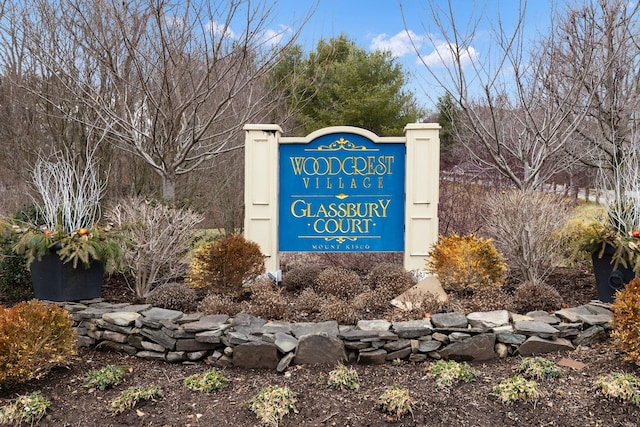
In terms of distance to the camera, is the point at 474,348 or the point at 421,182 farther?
the point at 421,182

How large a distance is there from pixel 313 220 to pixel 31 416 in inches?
126

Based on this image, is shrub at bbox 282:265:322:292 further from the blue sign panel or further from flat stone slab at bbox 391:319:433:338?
flat stone slab at bbox 391:319:433:338

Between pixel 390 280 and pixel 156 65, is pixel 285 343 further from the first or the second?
pixel 156 65

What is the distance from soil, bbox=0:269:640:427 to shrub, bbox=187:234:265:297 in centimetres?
106

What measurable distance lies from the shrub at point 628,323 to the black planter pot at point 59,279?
416 centimetres

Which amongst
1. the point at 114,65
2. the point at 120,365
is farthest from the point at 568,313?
the point at 114,65

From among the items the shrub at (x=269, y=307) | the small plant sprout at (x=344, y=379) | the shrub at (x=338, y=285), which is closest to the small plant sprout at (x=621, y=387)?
the small plant sprout at (x=344, y=379)

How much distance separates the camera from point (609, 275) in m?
4.10

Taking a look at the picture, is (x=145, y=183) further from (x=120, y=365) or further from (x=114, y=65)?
(x=120, y=365)

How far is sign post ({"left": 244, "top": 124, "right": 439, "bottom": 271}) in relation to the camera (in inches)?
205

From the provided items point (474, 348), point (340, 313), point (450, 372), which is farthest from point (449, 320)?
point (340, 313)

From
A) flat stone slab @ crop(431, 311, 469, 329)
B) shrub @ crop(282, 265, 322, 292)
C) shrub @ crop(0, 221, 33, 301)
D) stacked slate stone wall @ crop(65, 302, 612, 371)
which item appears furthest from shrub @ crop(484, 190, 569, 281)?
shrub @ crop(0, 221, 33, 301)

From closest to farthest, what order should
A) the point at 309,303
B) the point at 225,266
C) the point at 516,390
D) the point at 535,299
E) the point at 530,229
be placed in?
the point at 516,390
the point at 535,299
the point at 309,303
the point at 225,266
the point at 530,229

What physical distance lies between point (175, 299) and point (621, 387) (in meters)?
3.43
